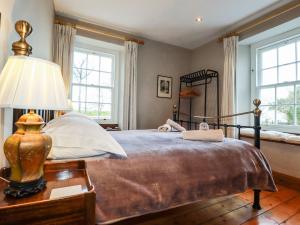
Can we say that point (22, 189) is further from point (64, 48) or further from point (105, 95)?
point (105, 95)

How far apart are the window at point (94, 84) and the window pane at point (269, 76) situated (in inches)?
104

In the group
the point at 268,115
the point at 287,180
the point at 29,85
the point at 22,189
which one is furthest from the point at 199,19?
the point at 22,189

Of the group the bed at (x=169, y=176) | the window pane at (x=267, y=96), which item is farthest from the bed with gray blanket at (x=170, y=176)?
the window pane at (x=267, y=96)

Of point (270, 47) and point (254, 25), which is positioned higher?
point (254, 25)

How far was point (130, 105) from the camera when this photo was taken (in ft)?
10.5

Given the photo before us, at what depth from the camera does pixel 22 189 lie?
0.62m

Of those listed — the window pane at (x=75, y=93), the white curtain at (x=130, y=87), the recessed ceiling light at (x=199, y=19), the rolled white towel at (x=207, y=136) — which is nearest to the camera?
the rolled white towel at (x=207, y=136)

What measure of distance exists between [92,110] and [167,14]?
2.04 metres

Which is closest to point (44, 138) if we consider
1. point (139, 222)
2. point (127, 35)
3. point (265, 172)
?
point (139, 222)

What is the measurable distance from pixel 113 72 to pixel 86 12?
108 cm

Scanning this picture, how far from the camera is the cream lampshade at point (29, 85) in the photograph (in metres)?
0.59

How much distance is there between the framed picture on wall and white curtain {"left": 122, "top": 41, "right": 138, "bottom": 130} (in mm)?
604

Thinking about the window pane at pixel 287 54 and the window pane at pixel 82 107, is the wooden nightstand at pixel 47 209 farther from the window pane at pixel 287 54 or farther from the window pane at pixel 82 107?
the window pane at pixel 287 54

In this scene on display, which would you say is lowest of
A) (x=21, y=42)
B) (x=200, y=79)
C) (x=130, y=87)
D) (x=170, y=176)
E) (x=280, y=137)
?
(x=170, y=176)
